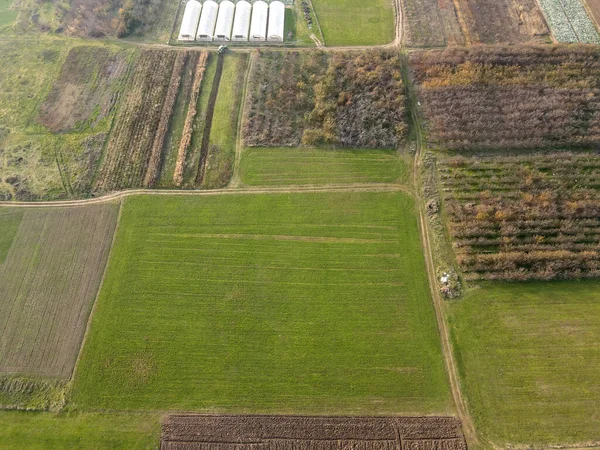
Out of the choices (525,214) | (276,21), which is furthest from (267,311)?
(276,21)

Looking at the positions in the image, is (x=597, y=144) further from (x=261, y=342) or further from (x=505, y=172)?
(x=261, y=342)

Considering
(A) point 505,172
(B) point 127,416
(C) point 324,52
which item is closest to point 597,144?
(A) point 505,172

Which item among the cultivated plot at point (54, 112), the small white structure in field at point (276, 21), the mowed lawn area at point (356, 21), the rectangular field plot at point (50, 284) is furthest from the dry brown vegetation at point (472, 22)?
the rectangular field plot at point (50, 284)

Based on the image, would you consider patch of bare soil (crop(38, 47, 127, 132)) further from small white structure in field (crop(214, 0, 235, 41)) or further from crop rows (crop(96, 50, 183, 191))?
small white structure in field (crop(214, 0, 235, 41))

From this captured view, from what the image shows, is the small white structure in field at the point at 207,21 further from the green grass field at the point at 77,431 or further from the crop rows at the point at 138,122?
the green grass field at the point at 77,431

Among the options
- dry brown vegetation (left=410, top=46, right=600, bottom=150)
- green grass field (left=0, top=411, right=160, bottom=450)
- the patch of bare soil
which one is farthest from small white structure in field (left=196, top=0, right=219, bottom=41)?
green grass field (left=0, top=411, right=160, bottom=450)

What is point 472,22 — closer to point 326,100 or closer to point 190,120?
point 326,100
